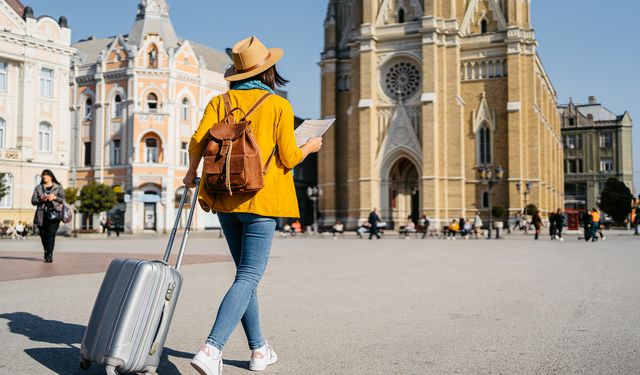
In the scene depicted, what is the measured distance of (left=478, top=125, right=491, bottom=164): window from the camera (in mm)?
49719

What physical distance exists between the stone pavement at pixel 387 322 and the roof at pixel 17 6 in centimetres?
3204

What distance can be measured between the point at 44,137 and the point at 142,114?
1011cm

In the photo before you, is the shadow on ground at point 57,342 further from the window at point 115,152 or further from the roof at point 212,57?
the roof at point 212,57

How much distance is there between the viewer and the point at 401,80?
5041cm

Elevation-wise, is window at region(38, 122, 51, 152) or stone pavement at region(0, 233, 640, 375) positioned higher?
window at region(38, 122, 51, 152)

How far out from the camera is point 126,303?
11.8ft

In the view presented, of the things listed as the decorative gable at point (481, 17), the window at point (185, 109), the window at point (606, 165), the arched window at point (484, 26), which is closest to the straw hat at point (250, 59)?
the window at point (185, 109)

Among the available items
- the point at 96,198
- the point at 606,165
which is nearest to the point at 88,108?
the point at 96,198

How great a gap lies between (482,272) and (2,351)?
8697 millimetres

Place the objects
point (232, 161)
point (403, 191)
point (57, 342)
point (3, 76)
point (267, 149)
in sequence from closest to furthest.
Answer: point (232, 161) < point (267, 149) < point (57, 342) < point (3, 76) < point (403, 191)

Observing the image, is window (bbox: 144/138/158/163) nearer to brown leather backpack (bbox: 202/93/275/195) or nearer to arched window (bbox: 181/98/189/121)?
arched window (bbox: 181/98/189/121)

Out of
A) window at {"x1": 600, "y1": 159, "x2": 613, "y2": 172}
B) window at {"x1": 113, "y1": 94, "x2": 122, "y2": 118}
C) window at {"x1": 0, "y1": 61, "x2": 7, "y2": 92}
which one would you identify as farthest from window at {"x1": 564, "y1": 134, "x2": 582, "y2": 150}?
window at {"x1": 0, "y1": 61, "x2": 7, "y2": 92}

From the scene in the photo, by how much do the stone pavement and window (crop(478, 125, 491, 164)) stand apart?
130ft

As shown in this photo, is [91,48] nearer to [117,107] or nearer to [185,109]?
[117,107]
